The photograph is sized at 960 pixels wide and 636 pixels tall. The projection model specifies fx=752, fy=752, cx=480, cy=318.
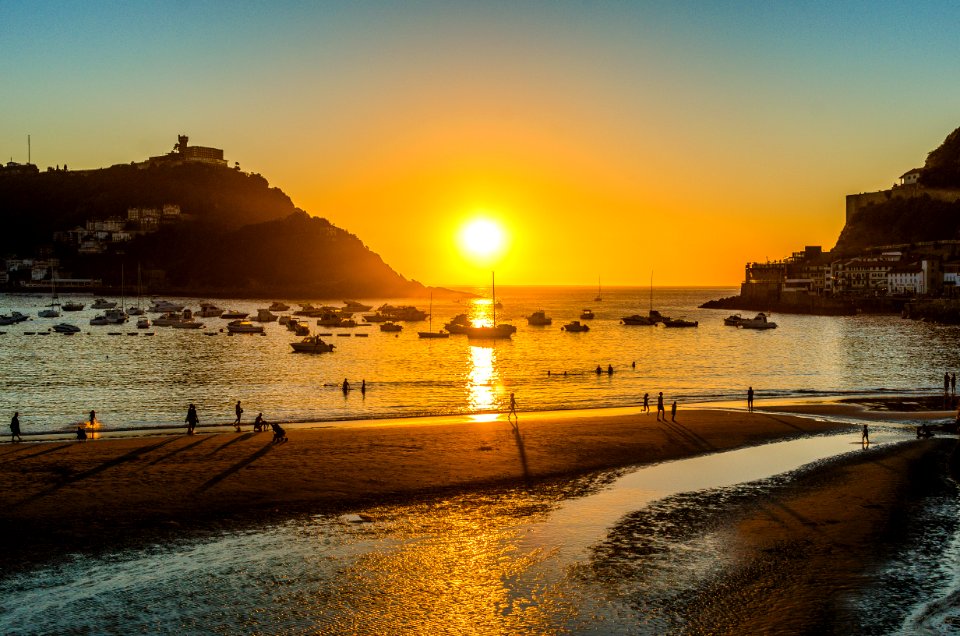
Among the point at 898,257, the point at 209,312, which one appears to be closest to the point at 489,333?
the point at 209,312

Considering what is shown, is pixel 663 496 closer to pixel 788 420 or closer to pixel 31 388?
pixel 788 420

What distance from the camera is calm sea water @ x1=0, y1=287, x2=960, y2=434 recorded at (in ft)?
152

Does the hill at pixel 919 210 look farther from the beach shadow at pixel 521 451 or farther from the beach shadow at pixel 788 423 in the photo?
the beach shadow at pixel 521 451

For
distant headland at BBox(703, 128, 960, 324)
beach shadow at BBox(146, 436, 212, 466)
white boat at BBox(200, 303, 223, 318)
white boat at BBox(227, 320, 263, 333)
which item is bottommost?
beach shadow at BBox(146, 436, 212, 466)

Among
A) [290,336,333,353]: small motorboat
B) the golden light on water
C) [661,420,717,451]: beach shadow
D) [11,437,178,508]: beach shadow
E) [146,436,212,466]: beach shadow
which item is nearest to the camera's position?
[11,437,178,508]: beach shadow

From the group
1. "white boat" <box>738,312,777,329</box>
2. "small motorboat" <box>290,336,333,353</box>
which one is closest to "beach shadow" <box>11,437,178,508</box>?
"small motorboat" <box>290,336,333,353</box>

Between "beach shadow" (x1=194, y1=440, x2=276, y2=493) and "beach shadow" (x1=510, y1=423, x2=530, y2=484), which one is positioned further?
"beach shadow" (x1=510, y1=423, x2=530, y2=484)

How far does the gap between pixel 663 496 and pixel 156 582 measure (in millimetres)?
14670

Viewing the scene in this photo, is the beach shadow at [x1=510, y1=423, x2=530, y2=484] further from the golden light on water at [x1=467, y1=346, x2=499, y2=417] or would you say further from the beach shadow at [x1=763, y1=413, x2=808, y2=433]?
the beach shadow at [x1=763, y1=413, x2=808, y2=433]

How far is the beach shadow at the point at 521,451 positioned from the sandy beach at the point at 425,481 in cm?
8

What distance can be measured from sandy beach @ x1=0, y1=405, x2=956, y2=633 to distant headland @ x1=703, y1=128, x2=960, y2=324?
446 ft

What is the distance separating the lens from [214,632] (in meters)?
14.2

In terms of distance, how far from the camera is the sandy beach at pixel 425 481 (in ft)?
58.0

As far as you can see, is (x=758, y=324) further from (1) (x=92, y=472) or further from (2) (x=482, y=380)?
(1) (x=92, y=472)
